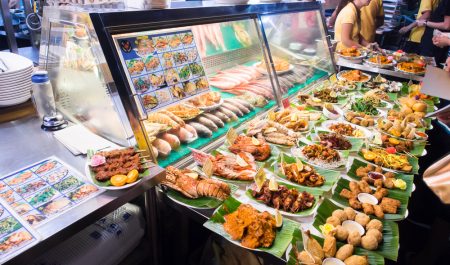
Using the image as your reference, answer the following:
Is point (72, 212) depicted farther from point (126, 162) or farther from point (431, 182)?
point (431, 182)

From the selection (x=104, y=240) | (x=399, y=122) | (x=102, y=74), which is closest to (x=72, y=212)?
(x=104, y=240)

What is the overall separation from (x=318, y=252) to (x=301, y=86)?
302 centimetres

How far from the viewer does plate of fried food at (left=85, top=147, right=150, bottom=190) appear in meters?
1.78

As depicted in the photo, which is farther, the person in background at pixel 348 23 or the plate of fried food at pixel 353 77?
the person in background at pixel 348 23

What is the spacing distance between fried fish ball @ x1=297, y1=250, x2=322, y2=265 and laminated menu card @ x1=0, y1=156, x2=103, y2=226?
1.24 metres

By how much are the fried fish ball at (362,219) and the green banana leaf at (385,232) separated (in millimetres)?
124

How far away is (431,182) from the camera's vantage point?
220 cm

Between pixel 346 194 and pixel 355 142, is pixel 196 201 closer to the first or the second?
pixel 346 194

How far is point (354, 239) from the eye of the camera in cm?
188

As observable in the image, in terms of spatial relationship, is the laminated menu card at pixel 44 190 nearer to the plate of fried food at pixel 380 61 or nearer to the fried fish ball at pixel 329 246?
the fried fish ball at pixel 329 246

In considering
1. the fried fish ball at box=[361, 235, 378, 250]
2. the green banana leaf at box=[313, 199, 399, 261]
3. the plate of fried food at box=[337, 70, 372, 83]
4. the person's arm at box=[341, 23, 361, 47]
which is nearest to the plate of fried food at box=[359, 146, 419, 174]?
the green banana leaf at box=[313, 199, 399, 261]

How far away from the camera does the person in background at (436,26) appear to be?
7.91m

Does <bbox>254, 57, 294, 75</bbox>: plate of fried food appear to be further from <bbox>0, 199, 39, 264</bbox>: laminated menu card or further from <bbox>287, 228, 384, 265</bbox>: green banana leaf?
<bbox>0, 199, 39, 264</bbox>: laminated menu card

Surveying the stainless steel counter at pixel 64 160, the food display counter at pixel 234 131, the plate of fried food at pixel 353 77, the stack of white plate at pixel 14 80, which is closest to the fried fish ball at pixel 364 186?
the food display counter at pixel 234 131
